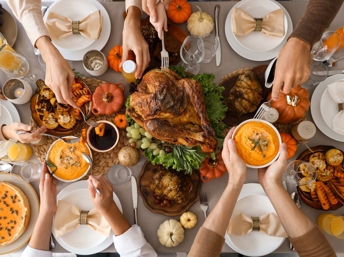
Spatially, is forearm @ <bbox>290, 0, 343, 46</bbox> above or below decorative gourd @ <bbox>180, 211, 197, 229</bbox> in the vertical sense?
above

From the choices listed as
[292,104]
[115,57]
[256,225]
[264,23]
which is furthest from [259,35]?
[256,225]

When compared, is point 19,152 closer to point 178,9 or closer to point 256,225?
point 178,9

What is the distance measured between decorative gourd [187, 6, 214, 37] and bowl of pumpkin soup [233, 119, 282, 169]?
0.61 m

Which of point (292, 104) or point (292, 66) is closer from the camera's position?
point (292, 66)

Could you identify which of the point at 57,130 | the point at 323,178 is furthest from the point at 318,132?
the point at 57,130

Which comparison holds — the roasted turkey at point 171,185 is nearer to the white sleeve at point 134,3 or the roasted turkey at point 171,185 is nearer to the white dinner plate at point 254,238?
the white dinner plate at point 254,238

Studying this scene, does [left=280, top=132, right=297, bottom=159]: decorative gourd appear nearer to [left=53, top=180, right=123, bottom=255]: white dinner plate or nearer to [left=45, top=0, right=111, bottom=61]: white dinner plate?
[left=53, top=180, right=123, bottom=255]: white dinner plate

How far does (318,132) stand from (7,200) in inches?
69.7

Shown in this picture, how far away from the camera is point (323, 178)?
148cm

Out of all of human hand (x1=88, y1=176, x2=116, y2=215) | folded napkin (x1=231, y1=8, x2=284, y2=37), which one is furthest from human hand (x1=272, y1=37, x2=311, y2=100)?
human hand (x1=88, y1=176, x2=116, y2=215)

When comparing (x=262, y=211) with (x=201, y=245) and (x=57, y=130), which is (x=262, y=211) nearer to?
(x=201, y=245)

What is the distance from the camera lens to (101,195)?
1414 mm

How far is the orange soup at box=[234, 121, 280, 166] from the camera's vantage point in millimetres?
1337

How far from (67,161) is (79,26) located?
76 cm
